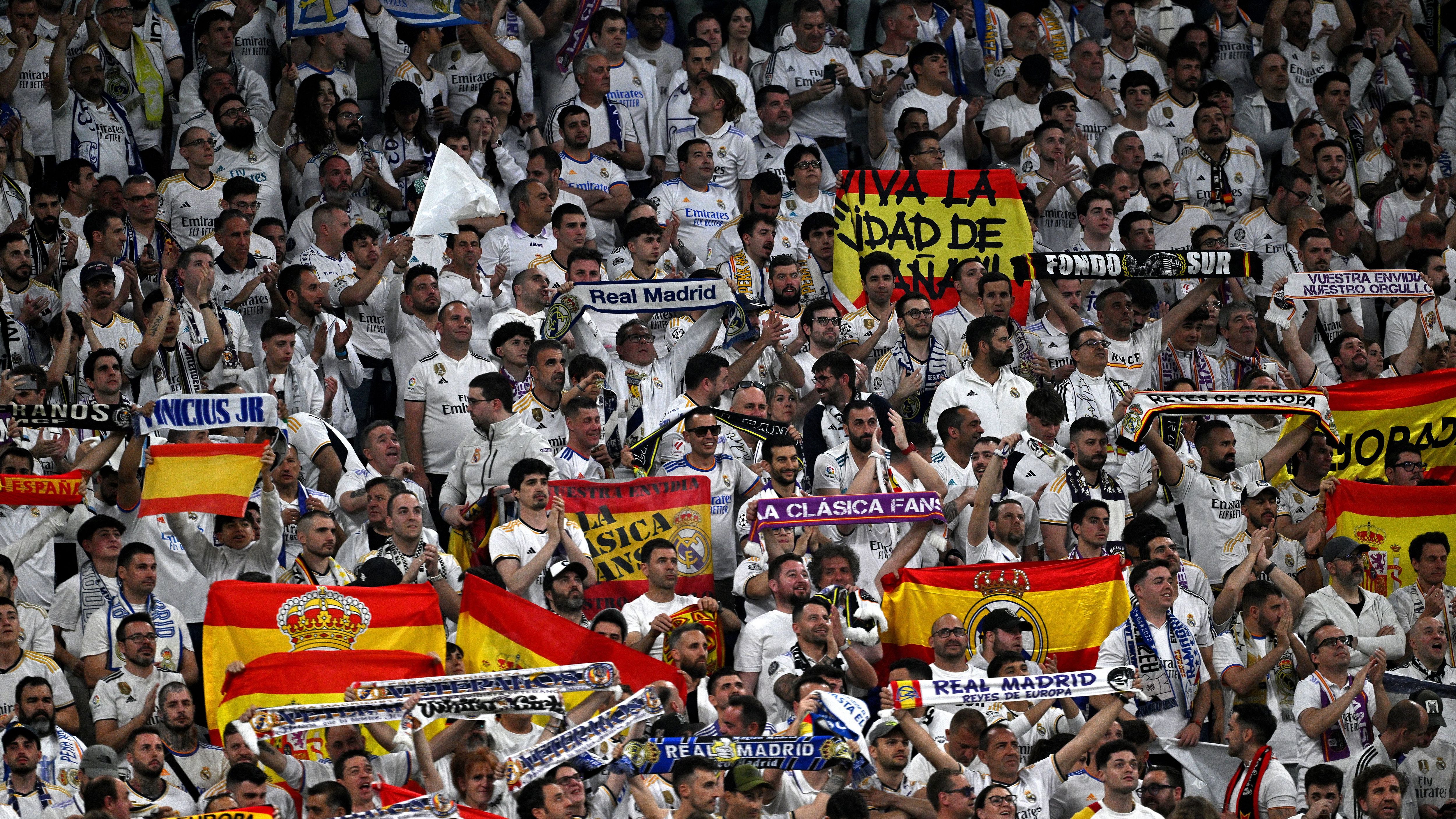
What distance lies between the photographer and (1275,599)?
40.0 feet

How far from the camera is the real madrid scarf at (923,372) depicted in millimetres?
13812

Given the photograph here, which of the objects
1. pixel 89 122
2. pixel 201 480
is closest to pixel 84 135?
pixel 89 122

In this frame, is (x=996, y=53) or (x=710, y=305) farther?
(x=996, y=53)

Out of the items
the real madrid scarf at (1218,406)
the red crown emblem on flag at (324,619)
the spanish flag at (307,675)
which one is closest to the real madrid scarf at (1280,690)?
the real madrid scarf at (1218,406)

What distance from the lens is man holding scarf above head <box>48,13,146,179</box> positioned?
578 inches

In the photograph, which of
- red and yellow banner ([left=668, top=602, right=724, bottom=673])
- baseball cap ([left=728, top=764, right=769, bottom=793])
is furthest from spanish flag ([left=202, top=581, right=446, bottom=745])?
baseball cap ([left=728, top=764, right=769, bottom=793])

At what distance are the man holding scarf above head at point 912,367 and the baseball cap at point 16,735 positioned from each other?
5609 millimetres

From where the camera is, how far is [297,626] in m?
11.4

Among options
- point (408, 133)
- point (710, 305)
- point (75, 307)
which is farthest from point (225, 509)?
point (408, 133)

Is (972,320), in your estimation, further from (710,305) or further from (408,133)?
(408,133)

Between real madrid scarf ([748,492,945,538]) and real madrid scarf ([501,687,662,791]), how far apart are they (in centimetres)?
232

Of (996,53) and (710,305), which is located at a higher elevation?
(996,53)

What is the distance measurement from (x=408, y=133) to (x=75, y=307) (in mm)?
2839

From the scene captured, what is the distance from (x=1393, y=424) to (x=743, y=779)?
19.4ft
